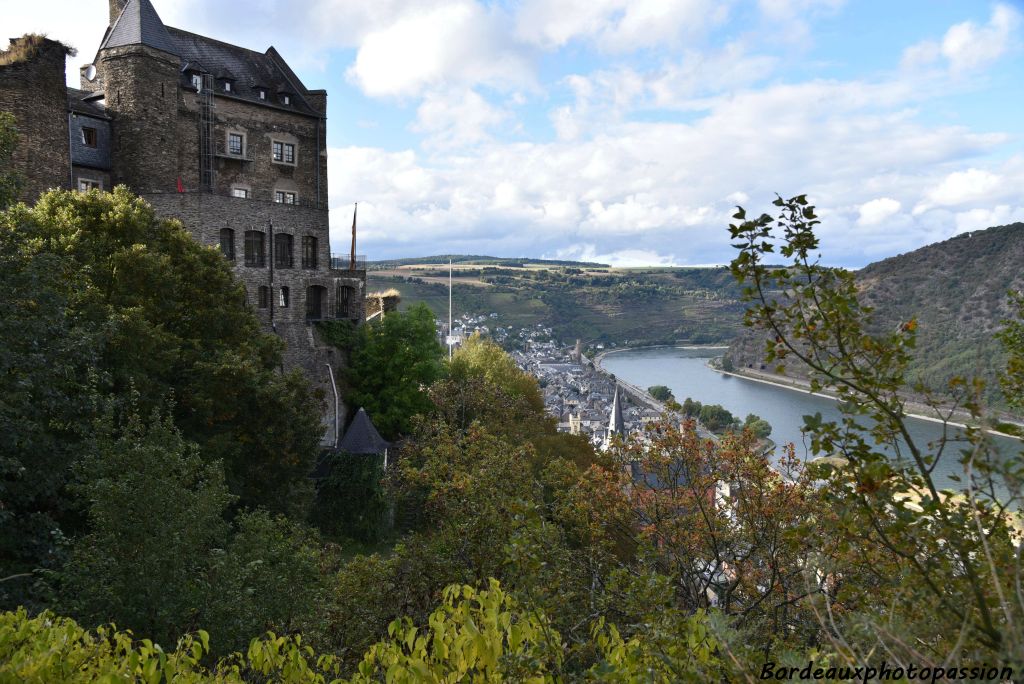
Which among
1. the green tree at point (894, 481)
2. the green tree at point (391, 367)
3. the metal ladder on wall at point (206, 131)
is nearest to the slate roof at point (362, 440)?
the green tree at point (391, 367)

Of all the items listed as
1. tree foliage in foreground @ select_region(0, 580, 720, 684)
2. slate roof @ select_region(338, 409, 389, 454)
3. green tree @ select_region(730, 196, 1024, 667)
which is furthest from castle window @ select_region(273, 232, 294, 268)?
green tree @ select_region(730, 196, 1024, 667)

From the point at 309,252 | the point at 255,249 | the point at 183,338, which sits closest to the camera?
the point at 183,338

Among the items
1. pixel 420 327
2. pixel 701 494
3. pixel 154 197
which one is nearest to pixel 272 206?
pixel 154 197

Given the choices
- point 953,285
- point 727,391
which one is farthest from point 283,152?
point 727,391

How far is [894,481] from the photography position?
4.69 metres

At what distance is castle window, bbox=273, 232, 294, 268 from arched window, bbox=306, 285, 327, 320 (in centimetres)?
214

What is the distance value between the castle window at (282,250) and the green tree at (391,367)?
4078 millimetres

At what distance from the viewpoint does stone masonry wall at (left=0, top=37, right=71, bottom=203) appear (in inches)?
1021

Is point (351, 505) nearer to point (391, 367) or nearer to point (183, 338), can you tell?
point (183, 338)

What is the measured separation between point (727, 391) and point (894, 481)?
119917mm

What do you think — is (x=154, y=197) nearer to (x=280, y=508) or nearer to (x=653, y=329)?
(x=280, y=508)

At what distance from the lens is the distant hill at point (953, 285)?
7444cm

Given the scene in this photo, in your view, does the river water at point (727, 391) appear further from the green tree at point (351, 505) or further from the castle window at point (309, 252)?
the green tree at point (351, 505)

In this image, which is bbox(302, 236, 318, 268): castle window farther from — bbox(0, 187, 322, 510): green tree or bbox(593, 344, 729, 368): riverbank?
bbox(593, 344, 729, 368): riverbank
